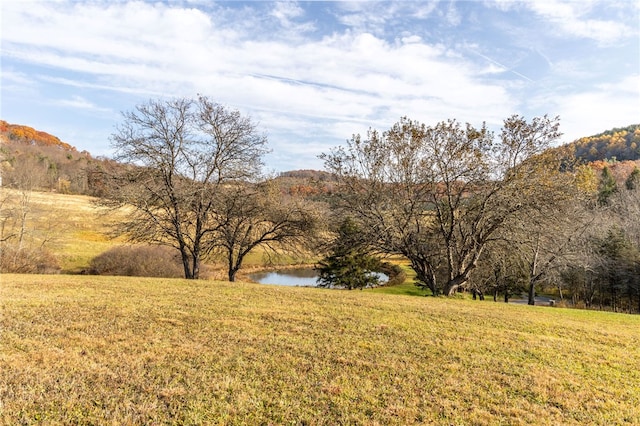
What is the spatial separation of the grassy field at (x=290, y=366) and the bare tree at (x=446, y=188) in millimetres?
8403

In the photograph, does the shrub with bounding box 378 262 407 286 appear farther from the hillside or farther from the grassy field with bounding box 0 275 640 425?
the hillside

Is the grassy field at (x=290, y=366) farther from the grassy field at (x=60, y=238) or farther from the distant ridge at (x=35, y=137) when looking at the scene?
the distant ridge at (x=35, y=137)

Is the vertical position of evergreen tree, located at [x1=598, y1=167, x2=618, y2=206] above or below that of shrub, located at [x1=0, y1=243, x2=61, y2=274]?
above

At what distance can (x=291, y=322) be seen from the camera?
29.3 feet

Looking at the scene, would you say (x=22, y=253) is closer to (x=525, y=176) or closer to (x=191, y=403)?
(x=191, y=403)

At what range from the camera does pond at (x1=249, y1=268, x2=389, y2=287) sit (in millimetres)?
37191

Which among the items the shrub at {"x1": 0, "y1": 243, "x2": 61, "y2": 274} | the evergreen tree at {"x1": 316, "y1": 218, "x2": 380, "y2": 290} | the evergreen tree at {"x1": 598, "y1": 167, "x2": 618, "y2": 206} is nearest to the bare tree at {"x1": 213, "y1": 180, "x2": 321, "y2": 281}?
the evergreen tree at {"x1": 316, "y1": 218, "x2": 380, "y2": 290}

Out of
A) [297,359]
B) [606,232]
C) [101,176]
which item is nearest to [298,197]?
[101,176]

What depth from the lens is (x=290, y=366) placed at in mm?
6098

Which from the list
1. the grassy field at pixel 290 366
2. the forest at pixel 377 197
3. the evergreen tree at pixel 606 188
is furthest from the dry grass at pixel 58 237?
the evergreen tree at pixel 606 188

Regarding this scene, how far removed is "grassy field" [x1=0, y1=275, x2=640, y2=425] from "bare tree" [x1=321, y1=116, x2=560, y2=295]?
27.6ft

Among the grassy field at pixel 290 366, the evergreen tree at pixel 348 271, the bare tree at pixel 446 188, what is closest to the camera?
the grassy field at pixel 290 366

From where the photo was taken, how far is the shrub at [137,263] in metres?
26.6

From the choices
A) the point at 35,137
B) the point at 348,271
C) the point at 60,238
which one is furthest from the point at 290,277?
the point at 35,137
